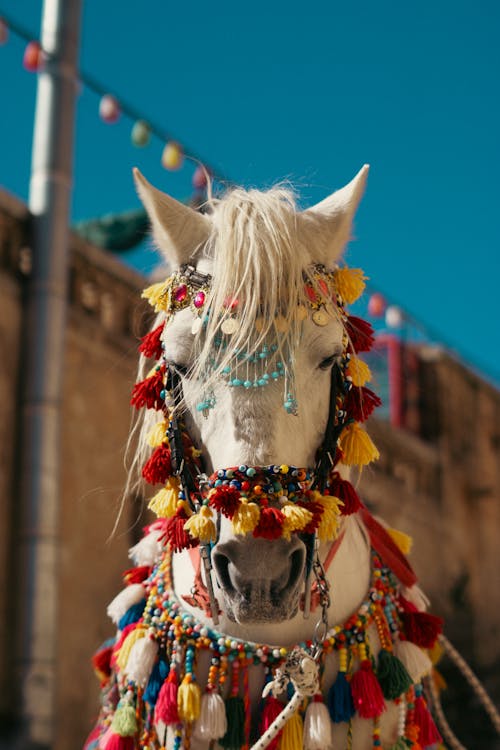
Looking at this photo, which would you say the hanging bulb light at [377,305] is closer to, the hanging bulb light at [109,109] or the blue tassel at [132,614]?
the hanging bulb light at [109,109]

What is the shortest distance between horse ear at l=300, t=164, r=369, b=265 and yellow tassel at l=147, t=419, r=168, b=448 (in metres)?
0.55

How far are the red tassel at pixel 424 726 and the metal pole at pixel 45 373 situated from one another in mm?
5097

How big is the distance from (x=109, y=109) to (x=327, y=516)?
6.52 meters

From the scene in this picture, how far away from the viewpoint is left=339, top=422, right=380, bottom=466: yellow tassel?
2359 mm

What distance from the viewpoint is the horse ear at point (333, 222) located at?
2398mm

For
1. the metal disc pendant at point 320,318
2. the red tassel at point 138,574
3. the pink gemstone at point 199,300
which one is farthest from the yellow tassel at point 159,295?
the red tassel at point 138,574

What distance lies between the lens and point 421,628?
101 inches

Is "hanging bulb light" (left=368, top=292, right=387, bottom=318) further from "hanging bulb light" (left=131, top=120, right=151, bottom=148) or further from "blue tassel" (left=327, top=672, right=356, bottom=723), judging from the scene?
"blue tassel" (left=327, top=672, right=356, bottom=723)

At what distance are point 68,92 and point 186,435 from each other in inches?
250

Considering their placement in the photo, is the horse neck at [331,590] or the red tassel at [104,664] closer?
the horse neck at [331,590]

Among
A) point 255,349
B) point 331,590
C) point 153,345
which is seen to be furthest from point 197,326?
point 331,590

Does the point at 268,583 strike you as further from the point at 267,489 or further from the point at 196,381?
the point at 196,381

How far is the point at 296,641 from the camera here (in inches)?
89.0

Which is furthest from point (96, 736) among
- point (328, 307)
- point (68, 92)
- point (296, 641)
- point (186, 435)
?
point (68, 92)
